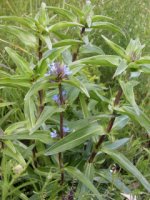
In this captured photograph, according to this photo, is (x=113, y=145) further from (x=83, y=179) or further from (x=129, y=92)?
(x=129, y=92)

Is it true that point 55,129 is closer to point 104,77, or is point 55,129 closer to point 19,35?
point 19,35

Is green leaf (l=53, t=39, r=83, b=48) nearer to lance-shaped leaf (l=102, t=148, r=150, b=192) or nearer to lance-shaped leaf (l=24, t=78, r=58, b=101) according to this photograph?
lance-shaped leaf (l=24, t=78, r=58, b=101)

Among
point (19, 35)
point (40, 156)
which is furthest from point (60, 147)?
point (19, 35)

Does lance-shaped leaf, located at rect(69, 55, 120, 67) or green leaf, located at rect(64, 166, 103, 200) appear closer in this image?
lance-shaped leaf, located at rect(69, 55, 120, 67)

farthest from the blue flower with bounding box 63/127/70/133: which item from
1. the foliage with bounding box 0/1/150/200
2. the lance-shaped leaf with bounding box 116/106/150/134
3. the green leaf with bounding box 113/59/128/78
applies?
the green leaf with bounding box 113/59/128/78

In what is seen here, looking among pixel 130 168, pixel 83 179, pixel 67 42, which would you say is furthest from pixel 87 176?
pixel 67 42

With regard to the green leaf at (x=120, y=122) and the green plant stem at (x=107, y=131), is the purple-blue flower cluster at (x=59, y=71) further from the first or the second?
the green leaf at (x=120, y=122)

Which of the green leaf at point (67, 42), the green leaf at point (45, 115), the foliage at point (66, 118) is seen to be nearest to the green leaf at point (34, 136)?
the foliage at point (66, 118)
